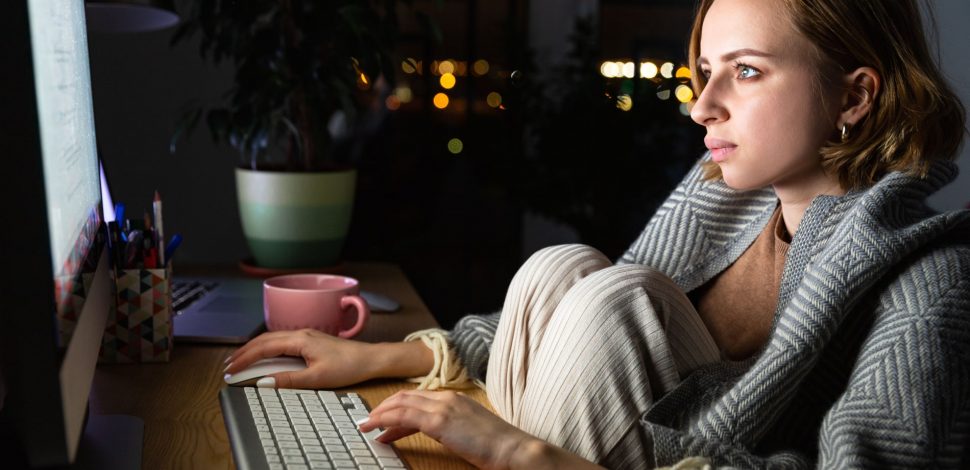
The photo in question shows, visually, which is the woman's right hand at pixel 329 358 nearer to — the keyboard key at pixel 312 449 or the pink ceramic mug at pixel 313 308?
the pink ceramic mug at pixel 313 308

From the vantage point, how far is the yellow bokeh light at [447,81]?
266 cm

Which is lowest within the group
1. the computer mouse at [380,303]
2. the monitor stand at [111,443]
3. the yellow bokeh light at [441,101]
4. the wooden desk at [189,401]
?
the computer mouse at [380,303]

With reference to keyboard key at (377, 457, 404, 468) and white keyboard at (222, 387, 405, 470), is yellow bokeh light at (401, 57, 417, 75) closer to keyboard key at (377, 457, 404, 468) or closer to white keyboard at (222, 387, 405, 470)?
white keyboard at (222, 387, 405, 470)

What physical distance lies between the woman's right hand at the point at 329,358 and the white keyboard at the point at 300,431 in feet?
0.22

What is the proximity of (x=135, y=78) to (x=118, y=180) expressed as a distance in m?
0.21

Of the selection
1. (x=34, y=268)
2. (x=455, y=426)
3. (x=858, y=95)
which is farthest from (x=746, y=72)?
(x=34, y=268)

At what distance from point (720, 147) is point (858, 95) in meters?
0.16

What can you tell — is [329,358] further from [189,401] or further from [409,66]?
[409,66]

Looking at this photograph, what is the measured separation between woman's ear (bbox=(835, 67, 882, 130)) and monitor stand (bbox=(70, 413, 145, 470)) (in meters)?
0.78

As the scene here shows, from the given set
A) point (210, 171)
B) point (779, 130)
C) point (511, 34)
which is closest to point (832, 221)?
point (779, 130)

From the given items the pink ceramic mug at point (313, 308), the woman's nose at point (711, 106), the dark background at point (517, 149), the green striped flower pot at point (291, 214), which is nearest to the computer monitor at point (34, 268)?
the pink ceramic mug at point (313, 308)

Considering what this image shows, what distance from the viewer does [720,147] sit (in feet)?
3.18

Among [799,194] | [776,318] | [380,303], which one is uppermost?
[799,194]

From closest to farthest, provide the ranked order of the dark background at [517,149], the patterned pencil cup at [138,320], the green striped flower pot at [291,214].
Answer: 1. the patterned pencil cup at [138,320]
2. the green striped flower pot at [291,214]
3. the dark background at [517,149]
